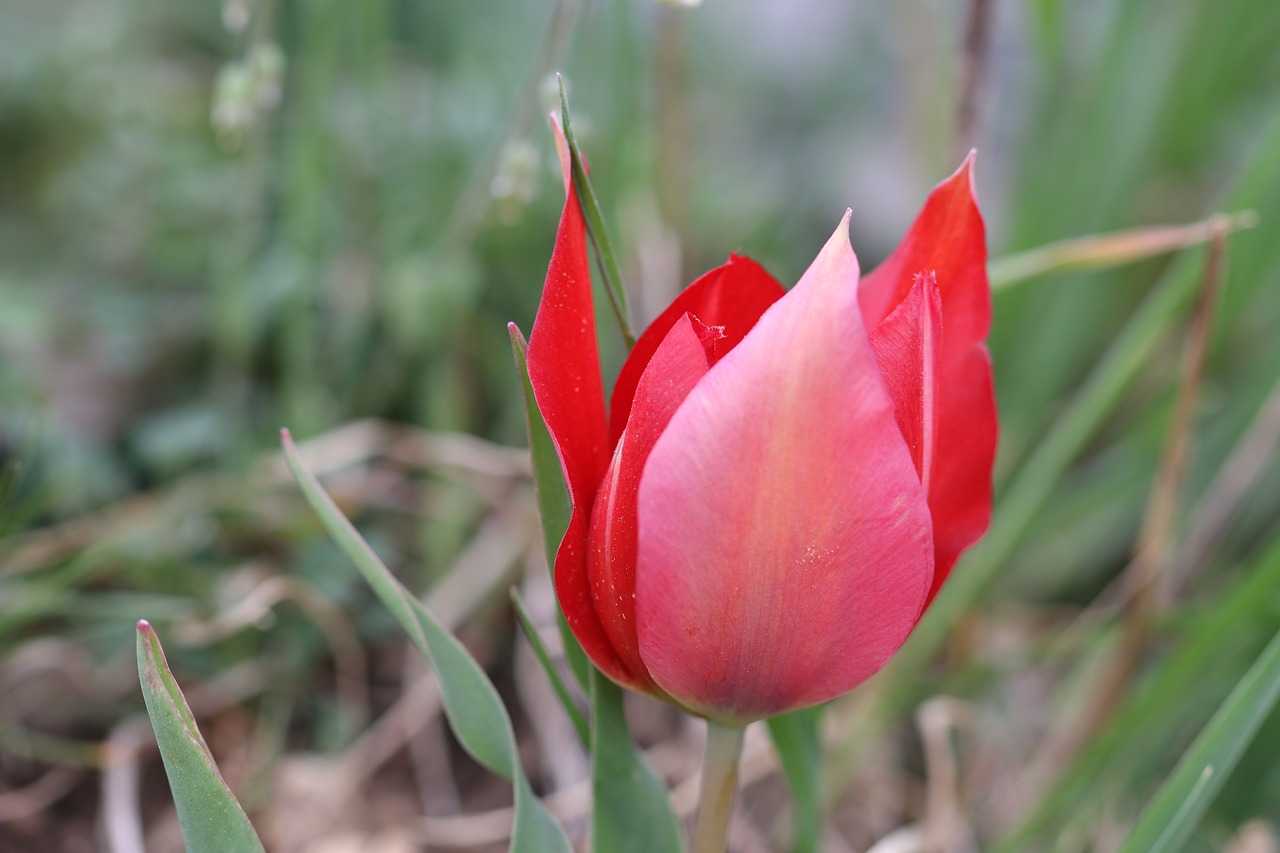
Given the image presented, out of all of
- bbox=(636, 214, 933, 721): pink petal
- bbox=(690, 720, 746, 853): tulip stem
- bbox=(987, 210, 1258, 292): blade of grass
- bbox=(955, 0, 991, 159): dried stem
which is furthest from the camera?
bbox=(955, 0, 991, 159): dried stem

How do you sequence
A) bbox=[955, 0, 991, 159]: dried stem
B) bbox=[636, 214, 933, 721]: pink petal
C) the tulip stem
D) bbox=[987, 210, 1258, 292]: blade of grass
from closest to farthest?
bbox=[636, 214, 933, 721]: pink petal
the tulip stem
bbox=[987, 210, 1258, 292]: blade of grass
bbox=[955, 0, 991, 159]: dried stem

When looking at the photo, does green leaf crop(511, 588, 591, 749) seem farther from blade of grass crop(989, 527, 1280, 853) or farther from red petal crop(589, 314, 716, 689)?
blade of grass crop(989, 527, 1280, 853)

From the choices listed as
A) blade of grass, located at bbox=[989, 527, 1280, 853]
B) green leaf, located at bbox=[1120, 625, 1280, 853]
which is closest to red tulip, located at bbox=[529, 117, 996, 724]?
green leaf, located at bbox=[1120, 625, 1280, 853]

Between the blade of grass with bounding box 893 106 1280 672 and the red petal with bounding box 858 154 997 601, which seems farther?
the blade of grass with bounding box 893 106 1280 672

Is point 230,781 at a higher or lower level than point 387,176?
lower

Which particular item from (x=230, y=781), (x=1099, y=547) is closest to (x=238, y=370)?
(x=230, y=781)

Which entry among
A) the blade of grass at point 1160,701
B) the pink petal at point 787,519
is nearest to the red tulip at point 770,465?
the pink petal at point 787,519

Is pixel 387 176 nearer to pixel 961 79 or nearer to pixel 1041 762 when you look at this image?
pixel 961 79

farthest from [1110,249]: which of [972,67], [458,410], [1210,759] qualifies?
[458,410]

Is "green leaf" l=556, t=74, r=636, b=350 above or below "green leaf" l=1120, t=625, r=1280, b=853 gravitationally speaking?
above
